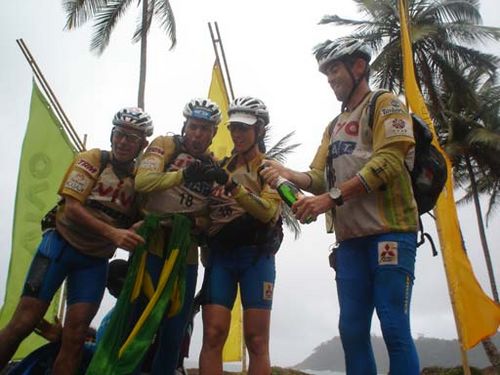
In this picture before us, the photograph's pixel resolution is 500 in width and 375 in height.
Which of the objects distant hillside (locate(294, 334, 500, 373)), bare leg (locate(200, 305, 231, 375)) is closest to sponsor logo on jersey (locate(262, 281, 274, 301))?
bare leg (locate(200, 305, 231, 375))

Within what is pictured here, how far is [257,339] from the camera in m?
3.37

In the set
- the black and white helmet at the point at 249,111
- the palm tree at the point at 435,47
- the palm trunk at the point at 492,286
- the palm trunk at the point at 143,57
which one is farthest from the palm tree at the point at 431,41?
the black and white helmet at the point at 249,111

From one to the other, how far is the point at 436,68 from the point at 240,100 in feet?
70.3

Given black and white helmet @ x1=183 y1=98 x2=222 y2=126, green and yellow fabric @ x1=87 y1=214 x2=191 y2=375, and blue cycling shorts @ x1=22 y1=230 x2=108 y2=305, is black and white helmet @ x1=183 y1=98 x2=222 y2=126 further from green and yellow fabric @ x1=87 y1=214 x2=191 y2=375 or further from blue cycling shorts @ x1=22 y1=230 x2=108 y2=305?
blue cycling shorts @ x1=22 y1=230 x2=108 y2=305

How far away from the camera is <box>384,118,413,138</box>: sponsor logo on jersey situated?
2.92 metres

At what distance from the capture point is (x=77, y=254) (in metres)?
3.90

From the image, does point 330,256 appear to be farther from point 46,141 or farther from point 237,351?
point 237,351

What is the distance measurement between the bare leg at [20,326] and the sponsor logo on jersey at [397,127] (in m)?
3.12

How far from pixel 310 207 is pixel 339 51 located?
1.28m

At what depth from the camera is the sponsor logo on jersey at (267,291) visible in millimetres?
3518

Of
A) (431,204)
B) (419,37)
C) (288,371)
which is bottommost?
(288,371)

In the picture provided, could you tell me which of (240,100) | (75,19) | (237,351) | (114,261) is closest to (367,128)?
→ (240,100)

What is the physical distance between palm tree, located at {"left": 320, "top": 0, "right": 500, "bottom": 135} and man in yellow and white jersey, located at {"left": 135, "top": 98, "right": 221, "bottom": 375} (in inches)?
774

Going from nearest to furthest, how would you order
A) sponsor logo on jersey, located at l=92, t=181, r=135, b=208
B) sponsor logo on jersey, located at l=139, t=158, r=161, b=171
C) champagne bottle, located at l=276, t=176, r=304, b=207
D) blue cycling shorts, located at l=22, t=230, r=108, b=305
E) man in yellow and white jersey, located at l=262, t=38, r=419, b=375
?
man in yellow and white jersey, located at l=262, t=38, r=419, b=375 → champagne bottle, located at l=276, t=176, r=304, b=207 → sponsor logo on jersey, located at l=139, t=158, r=161, b=171 → blue cycling shorts, located at l=22, t=230, r=108, b=305 → sponsor logo on jersey, located at l=92, t=181, r=135, b=208
